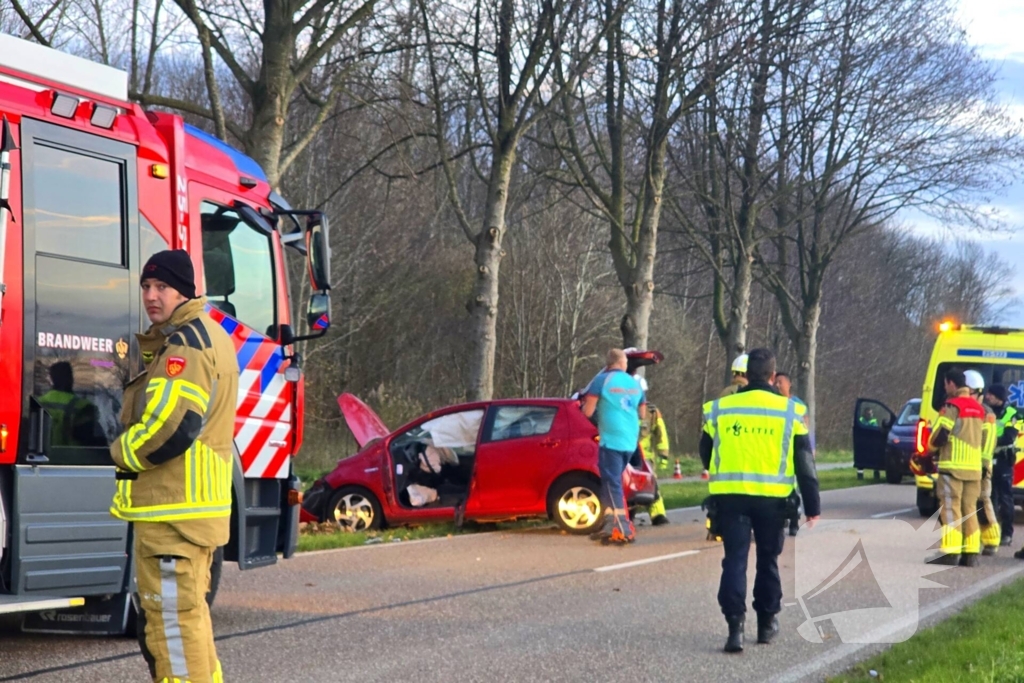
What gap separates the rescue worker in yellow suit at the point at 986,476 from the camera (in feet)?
42.8

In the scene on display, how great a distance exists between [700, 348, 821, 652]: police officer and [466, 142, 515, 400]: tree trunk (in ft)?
36.2

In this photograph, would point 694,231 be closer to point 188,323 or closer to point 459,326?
point 459,326

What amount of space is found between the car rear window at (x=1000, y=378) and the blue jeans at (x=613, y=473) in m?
6.91

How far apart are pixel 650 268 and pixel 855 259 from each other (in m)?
32.1

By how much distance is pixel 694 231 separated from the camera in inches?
1161

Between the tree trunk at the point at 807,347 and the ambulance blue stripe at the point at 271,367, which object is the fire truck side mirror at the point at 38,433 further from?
the tree trunk at the point at 807,347

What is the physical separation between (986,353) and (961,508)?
6.37 m

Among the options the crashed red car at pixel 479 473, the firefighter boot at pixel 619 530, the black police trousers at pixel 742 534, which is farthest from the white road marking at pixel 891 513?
the black police trousers at pixel 742 534

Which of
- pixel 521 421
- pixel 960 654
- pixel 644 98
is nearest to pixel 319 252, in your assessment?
pixel 960 654

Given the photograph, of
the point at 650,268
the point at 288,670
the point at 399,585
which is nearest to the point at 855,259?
the point at 650,268

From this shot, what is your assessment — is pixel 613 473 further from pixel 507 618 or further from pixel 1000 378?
pixel 1000 378

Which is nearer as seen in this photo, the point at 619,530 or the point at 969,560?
the point at 969,560

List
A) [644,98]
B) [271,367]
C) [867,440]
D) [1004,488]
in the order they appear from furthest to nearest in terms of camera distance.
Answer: [867,440] < [644,98] < [1004,488] < [271,367]

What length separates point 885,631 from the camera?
29.2 feet
